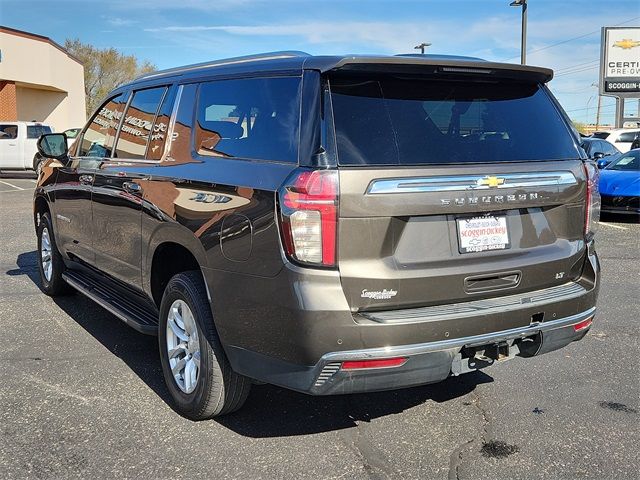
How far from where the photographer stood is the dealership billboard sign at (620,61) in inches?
1403

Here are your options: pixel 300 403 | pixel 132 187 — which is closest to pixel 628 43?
pixel 132 187

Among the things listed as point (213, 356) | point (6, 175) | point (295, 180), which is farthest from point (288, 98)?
point (6, 175)

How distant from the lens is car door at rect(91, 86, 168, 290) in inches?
166

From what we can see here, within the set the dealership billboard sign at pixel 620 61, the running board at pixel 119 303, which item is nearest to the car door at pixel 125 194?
the running board at pixel 119 303

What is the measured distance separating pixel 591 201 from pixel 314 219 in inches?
67.2

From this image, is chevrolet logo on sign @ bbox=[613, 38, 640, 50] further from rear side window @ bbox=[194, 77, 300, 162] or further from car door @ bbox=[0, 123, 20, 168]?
rear side window @ bbox=[194, 77, 300, 162]

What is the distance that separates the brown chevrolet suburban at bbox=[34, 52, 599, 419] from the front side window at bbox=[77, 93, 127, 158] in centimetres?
110

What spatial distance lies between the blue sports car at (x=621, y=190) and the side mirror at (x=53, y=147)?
29.8ft

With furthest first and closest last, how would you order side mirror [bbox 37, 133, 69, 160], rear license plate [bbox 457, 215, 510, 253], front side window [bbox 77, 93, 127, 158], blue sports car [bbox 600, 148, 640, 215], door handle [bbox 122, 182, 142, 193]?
blue sports car [bbox 600, 148, 640, 215]
side mirror [bbox 37, 133, 69, 160]
front side window [bbox 77, 93, 127, 158]
door handle [bbox 122, 182, 142, 193]
rear license plate [bbox 457, 215, 510, 253]

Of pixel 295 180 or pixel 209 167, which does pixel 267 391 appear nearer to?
pixel 209 167

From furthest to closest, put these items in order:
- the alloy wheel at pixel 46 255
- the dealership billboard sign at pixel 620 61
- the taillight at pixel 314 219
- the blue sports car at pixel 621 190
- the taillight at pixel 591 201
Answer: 1. the dealership billboard sign at pixel 620 61
2. the blue sports car at pixel 621 190
3. the alloy wheel at pixel 46 255
4. the taillight at pixel 591 201
5. the taillight at pixel 314 219

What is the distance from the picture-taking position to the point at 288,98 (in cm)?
321

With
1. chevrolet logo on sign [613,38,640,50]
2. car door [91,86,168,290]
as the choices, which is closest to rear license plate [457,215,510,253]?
car door [91,86,168,290]

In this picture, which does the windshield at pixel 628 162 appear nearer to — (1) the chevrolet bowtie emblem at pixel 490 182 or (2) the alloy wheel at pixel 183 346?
(1) the chevrolet bowtie emblem at pixel 490 182
